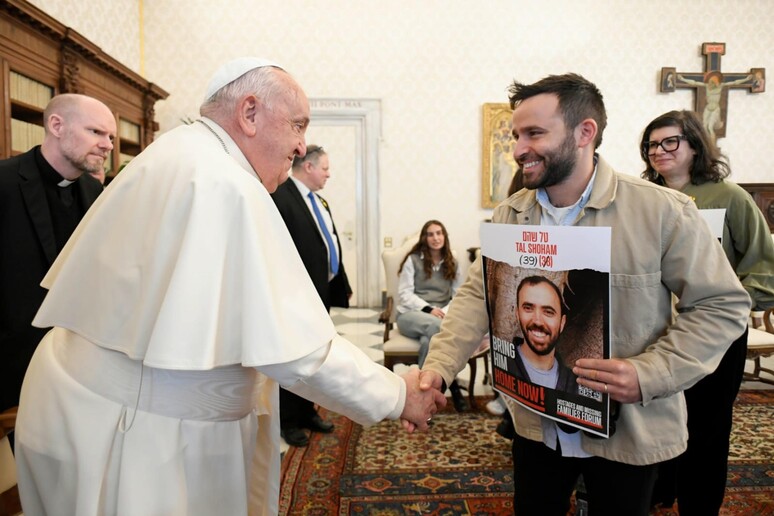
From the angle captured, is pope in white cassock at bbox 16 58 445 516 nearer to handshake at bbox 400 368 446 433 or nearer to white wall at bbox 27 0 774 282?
handshake at bbox 400 368 446 433

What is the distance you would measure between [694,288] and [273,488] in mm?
1298

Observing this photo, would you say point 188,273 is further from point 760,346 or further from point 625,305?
point 760,346

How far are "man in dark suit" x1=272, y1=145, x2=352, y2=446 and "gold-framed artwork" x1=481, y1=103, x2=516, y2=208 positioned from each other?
416cm

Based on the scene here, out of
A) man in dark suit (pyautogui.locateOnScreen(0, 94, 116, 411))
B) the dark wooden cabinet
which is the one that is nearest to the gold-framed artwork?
the dark wooden cabinet

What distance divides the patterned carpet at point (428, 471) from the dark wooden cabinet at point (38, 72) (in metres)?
3.42

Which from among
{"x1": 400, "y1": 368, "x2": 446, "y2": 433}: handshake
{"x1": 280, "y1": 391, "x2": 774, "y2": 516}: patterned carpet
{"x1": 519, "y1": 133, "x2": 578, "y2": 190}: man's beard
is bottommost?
{"x1": 280, "y1": 391, "x2": 774, "y2": 516}: patterned carpet

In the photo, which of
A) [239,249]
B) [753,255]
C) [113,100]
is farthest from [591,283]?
[113,100]

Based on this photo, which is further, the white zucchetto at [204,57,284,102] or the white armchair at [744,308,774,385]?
the white armchair at [744,308,774,385]

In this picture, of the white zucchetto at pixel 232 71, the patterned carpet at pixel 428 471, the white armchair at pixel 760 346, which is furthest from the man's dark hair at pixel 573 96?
the white armchair at pixel 760 346

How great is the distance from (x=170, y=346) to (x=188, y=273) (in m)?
0.16

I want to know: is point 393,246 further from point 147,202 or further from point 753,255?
point 147,202

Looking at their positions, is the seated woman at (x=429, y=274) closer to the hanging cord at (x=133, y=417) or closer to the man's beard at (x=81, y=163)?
the man's beard at (x=81, y=163)

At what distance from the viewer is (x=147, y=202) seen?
120 cm

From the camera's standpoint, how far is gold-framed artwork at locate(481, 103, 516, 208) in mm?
7496
